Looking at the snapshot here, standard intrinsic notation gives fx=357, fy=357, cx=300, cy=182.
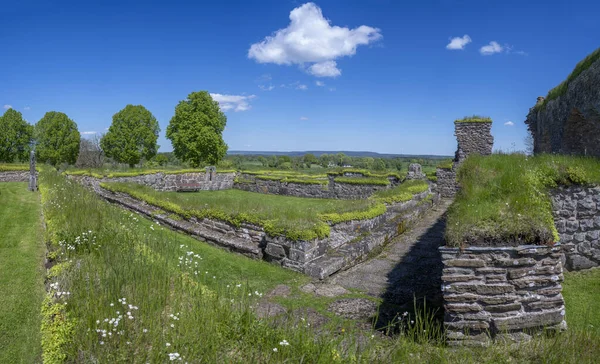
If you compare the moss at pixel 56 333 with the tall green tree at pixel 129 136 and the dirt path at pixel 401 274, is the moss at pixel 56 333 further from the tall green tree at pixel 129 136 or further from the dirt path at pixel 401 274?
the tall green tree at pixel 129 136

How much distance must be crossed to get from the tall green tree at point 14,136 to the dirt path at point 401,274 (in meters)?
44.6

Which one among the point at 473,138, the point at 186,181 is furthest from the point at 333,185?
the point at 186,181

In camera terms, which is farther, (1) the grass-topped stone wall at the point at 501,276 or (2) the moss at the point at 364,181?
(2) the moss at the point at 364,181

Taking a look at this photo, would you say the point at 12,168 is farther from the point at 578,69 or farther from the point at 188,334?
the point at 578,69

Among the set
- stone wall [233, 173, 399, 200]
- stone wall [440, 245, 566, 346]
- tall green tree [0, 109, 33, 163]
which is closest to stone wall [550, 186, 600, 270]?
stone wall [440, 245, 566, 346]

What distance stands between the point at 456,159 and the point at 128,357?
21.4 meters

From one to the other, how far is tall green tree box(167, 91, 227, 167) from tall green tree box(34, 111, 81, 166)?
15428 millimetres

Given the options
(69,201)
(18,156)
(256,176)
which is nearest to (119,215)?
(69,201)

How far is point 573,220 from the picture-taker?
6965 mm

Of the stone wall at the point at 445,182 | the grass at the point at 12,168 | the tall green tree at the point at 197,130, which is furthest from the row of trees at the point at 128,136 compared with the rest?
the stone wall at the point at 445,182

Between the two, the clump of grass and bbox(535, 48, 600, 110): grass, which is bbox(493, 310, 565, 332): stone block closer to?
the clump of grass

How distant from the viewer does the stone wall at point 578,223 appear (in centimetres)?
687

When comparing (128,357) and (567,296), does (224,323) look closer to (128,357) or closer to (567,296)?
(128,357)

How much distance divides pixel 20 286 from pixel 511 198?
8357 millimetres
